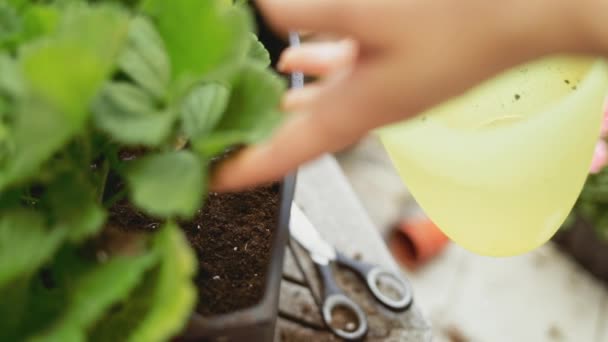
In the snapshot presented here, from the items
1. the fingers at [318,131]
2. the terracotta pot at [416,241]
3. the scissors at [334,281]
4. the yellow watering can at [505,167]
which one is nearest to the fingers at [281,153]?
the fingers at [318,131]

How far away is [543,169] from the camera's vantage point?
343mm

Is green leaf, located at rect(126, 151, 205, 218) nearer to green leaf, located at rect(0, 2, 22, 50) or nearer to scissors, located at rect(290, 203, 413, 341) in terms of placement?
green leaf, located at rect(0, 2, 22, 50)

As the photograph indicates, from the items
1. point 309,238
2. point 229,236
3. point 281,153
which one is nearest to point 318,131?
point 281,153

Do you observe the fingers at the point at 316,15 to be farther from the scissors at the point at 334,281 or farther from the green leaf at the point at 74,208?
the scissors at the point at 334,281

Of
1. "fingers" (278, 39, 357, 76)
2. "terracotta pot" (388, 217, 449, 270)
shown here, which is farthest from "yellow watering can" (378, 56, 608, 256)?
"terracotta pot" (388, 217, 449, 270)

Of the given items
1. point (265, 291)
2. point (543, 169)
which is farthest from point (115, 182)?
point (543, 169)

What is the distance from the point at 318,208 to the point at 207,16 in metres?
0.33

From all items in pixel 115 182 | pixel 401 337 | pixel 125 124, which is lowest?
pixel 401 337

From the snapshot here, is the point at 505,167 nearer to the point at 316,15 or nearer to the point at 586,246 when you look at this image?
the point at 316,15

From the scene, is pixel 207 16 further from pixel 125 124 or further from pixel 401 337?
pixel 401 337

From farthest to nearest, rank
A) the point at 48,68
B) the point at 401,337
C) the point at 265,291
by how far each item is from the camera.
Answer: the point at 401,337, the point at 265,291, the point at 48,68

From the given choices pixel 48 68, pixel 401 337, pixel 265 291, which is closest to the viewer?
pixel 48 68

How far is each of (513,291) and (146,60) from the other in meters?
0.76

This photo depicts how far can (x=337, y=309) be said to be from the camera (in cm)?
45
